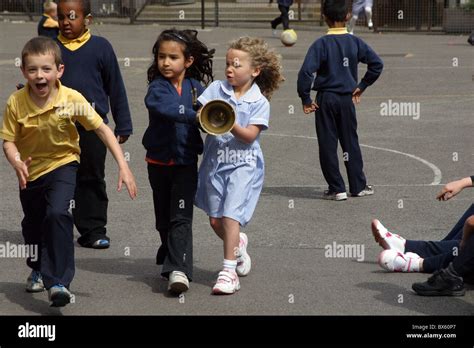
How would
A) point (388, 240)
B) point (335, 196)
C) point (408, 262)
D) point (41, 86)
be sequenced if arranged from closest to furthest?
point (41, 86), point (408, 262), point (388, 240), point (335, 196)

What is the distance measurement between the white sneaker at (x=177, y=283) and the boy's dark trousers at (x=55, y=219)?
694 millimetres

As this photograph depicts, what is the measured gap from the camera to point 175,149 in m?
7.61

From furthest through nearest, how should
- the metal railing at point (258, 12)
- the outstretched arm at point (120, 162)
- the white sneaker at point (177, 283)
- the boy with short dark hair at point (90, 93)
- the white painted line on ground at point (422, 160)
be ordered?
1. the metal railing at point (258, 12)
2. the white painted line on ground at point (422, 160)
3. the boy with short dark hair at point (90, 93)
4. the white sneaker at point (177, 283)
5. the outstretched arm at point (120, 162)

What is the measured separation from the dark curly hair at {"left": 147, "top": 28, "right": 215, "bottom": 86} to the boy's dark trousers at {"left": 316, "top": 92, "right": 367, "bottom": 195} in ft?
11.9

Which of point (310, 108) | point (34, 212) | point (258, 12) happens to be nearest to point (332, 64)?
point (310, 108)

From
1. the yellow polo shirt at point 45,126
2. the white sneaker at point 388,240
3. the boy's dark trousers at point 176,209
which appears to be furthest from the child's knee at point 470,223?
the yellow polo shirt at point 45,126

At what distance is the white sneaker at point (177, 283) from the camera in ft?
24.2

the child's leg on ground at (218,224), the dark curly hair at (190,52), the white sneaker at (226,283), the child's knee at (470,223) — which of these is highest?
the dark curly hair at (190,52)

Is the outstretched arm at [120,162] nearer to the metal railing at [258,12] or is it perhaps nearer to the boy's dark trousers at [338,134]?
the boy's dark trousers at [338,134]

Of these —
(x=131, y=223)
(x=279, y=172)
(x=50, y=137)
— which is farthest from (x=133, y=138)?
(x=50, y=137)

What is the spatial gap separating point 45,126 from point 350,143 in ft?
16.3

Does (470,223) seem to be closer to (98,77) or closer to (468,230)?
(468,230)

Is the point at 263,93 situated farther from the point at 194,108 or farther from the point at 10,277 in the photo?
the point at 10,277

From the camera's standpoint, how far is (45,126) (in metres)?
7.14
